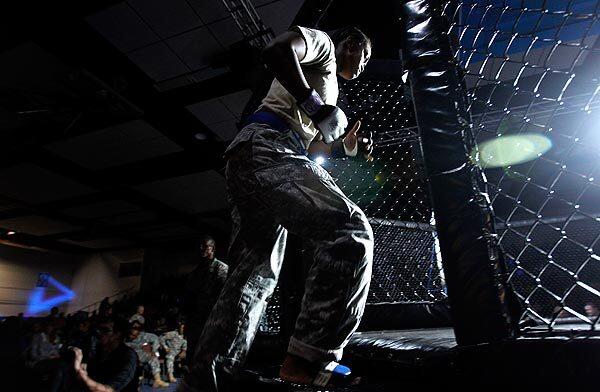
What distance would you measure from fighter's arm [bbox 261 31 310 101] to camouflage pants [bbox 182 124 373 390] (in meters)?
0.17

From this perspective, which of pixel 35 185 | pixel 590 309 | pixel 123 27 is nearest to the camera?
pixel 590 309

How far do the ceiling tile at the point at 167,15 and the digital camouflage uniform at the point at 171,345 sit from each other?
617 centimetres

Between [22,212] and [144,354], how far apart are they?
8.79m

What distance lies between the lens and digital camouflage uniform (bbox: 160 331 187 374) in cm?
717

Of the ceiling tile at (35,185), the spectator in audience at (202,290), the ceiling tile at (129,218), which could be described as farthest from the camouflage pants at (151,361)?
the ceiling tile at (129,218)

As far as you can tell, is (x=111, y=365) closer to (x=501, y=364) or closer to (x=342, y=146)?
(x=342, y=146)

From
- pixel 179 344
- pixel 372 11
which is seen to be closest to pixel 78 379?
pixel 372 11

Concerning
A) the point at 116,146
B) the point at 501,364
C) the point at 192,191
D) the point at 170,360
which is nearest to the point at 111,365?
the point at 501,364

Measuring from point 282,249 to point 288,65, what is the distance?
677mm

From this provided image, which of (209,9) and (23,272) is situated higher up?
(209,9)

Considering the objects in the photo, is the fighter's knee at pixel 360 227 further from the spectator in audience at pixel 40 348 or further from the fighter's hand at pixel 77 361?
the spectator in audience at pixel 40 348

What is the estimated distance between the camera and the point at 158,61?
536 centimetres

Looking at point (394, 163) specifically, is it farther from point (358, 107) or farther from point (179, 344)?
point (179, 344)

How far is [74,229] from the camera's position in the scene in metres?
13.9
